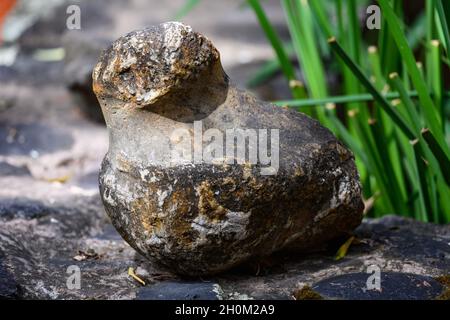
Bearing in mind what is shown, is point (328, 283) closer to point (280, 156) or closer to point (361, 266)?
point (361, 266)

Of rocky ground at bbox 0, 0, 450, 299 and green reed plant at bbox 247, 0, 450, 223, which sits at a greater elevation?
green reed plant at bbox 247, 0, 450, 223

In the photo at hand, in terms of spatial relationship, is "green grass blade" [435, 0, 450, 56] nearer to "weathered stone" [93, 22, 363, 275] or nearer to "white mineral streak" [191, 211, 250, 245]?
"weathered stone" [93, 22, 363, 275]

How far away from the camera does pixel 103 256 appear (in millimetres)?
1652

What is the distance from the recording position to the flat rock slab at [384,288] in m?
1.36

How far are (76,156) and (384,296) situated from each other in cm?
146

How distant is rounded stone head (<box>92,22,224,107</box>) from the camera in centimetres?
139

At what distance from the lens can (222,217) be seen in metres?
1.38

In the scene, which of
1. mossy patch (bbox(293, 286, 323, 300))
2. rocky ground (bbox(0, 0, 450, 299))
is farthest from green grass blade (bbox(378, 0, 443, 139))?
mossy patch (bbox(293, 286, 323, 300))

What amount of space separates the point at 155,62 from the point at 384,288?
0.59m

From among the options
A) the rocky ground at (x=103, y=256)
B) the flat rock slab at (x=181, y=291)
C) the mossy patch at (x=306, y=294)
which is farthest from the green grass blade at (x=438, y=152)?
the flat rock slab at (x=181, y=291)

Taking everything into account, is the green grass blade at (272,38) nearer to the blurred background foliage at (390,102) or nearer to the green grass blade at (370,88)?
the blurred background foliage at (390,102)

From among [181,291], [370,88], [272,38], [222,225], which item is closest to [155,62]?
[222,225]

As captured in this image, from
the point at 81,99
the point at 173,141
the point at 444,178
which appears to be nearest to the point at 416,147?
the point at 444,178

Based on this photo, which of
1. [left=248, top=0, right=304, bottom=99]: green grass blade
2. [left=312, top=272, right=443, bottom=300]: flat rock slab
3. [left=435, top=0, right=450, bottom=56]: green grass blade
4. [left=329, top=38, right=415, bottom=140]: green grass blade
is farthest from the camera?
[left=248, top=0, right=304, bottom=99]: green grass blade
